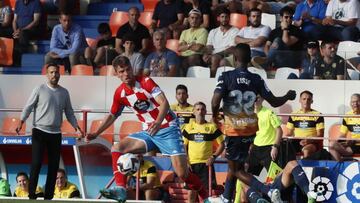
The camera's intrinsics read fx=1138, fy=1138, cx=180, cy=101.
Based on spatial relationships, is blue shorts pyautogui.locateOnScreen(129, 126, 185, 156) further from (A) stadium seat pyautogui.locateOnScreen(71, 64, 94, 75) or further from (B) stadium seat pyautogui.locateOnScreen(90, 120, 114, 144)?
(A) stadium seat pyautogui.locateOnScreen(71, 64, 94, 75)

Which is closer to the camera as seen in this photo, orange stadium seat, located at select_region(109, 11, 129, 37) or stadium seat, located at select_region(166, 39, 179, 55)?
stadium seat, located at select_region(166, 39, 179, 55)

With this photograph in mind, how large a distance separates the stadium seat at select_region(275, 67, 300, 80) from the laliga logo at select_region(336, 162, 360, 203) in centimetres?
216

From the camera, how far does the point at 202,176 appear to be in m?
16.2

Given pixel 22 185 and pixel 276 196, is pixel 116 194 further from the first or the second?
pixel 22 185

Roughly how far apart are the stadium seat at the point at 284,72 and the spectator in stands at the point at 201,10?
93.7 inches

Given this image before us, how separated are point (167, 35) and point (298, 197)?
4852 millimetres

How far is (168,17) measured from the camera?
19.7m

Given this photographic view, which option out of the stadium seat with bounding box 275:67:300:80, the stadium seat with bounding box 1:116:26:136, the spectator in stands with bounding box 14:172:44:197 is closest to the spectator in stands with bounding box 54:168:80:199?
the spectator in stands with bounding box 14:172:44:197

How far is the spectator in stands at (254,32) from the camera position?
18.1 m

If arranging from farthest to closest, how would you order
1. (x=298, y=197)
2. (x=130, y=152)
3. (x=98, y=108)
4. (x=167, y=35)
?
(x=167, y=35), (x=98, y=108), (x=298, y=197), (x=130, y=152)

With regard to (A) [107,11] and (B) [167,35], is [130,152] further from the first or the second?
(A) [107,11]

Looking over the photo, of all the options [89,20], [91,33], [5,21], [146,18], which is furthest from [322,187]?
[5,21]

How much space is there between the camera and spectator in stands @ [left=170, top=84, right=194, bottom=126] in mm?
16875

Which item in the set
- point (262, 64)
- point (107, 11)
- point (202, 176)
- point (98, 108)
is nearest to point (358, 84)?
point (262, 64)
